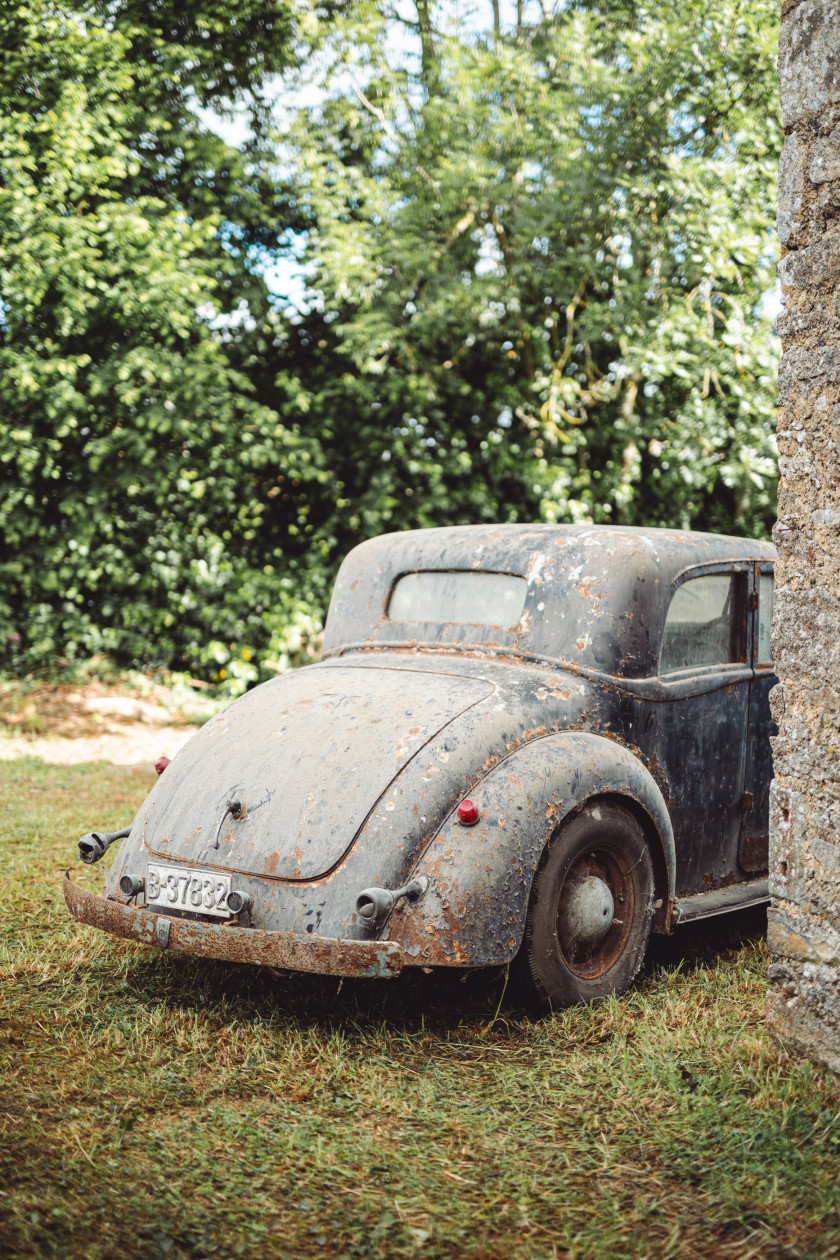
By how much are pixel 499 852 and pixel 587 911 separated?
52 centimetres

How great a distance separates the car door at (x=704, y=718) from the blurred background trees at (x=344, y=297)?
4.82 m

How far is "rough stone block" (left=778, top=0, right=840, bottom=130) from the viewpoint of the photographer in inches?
116

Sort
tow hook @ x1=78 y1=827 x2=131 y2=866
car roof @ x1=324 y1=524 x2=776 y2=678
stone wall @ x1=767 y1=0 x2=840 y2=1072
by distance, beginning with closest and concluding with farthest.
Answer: stone wall @ x1=767 y1=0 x2=840 y2=1072 → tow hook @ x1=78 y1=827 x2=131 y2=866 → car roof @ x1=324 y1=524 x2=776 y2=678

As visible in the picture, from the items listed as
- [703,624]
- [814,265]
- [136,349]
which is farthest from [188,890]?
[136,349]

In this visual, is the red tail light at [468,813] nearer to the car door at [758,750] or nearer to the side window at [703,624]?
the side window at [703,624]

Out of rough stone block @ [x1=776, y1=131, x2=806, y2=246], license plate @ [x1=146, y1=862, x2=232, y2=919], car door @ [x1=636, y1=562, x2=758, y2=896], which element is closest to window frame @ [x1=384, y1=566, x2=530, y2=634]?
car door @ [x1=636, y1=562, x2=758, y2=896]

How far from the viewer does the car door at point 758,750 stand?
14.0 ft

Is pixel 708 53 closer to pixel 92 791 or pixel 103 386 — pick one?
pixel 103 386

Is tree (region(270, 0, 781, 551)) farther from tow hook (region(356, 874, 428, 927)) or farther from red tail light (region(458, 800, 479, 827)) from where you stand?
tow hook (region(356, 874, 428, 927))

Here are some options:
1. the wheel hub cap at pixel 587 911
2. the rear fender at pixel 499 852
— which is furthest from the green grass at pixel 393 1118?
the rear fender at pixel 499 852

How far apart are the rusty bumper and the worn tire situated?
1.86ft

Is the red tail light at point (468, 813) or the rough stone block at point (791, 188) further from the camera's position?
the red tail light at point (468, 813)

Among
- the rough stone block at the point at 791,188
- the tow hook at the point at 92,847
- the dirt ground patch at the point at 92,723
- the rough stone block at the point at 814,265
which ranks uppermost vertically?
the rough stone block at the point at 791,188

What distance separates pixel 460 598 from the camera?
424 centimetres
